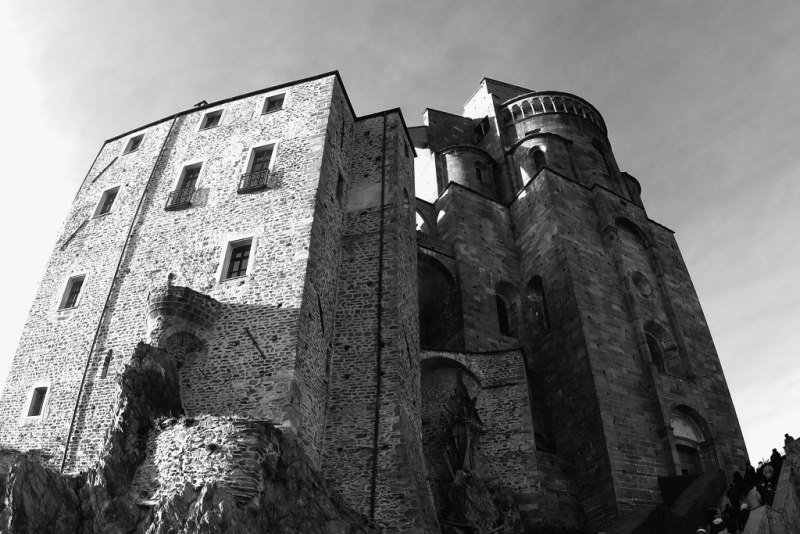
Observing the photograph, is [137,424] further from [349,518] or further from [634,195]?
[634,195]

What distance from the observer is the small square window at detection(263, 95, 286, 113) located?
71.9 feet

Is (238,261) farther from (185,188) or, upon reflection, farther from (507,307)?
(507,307)

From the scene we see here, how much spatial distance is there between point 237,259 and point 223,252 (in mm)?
412

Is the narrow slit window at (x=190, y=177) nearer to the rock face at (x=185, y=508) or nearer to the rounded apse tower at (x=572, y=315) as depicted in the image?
the rounded apse tower at (x=572, y=315)

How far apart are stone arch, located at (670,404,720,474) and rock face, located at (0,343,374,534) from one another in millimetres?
12970

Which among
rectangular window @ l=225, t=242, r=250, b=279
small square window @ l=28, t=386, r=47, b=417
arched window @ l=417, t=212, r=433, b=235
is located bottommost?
small square window @ l=28, t=386, r=47, b=417

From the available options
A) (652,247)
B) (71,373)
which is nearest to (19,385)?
(71,373)

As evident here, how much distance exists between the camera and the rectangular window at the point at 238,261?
1725 centimetres

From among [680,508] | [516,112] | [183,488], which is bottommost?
[183,488]

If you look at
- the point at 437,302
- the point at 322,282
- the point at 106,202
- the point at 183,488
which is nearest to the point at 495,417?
the point at 437,302

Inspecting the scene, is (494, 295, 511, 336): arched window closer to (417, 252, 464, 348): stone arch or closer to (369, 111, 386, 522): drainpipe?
(417, 252, 464, 348): stone arch

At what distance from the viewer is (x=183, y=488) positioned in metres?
11.9

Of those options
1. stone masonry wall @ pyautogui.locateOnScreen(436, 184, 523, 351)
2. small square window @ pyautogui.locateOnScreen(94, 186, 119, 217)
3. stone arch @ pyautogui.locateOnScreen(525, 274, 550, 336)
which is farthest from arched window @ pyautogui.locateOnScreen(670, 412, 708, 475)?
small square window @ pyautogui.locateOnScreen(94, 186, 119, 217)

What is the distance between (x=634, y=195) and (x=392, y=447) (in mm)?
22838
